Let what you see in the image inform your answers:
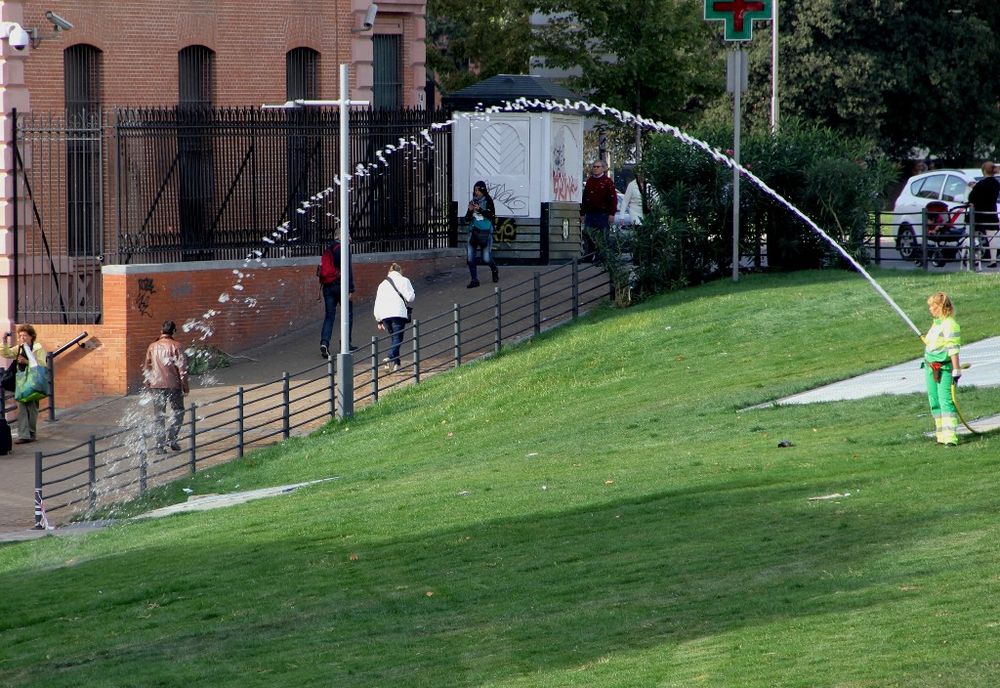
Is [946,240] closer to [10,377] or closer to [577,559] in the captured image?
[10,377]

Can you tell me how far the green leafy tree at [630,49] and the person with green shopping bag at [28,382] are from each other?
1780cm

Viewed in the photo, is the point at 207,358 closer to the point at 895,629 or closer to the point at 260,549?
the point at 260,549

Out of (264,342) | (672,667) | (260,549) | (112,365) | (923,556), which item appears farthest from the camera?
(264,342)

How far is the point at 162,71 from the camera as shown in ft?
90.8


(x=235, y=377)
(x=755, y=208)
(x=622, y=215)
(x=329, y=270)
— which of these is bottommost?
(x=235, y=377)

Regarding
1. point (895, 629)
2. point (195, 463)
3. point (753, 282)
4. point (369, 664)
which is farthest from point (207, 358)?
point (895, 629)

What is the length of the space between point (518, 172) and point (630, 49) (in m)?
9.53

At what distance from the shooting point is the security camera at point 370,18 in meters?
29.6

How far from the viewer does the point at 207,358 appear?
81.7 ft

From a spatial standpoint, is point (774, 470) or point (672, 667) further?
point (774, 470)

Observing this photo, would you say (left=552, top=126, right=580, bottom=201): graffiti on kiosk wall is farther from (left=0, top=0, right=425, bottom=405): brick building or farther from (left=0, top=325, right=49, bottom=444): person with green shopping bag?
(left=0, top=325, right=49, bottom=444): person with green shopping bag

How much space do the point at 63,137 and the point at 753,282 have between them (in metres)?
10.5

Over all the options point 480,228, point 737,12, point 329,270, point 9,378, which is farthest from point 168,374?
point 737,12

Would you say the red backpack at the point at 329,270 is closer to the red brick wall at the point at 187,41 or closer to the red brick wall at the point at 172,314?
the red brick wall at the point at 172,314
